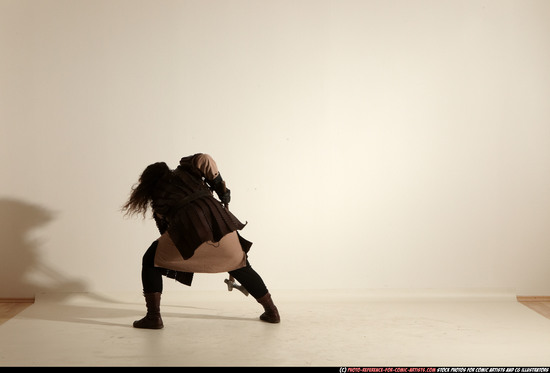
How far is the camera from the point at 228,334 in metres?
3.59

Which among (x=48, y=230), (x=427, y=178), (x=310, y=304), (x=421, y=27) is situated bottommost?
(x=310, y=304)

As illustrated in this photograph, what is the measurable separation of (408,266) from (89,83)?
2254 millimetres

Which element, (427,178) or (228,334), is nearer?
(228,334)

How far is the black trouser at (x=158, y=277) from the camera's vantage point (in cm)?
369

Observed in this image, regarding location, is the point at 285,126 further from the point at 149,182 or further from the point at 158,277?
the point at 158,277

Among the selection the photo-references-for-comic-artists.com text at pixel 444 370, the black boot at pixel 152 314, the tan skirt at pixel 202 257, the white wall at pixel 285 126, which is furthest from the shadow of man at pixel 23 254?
the photo-references-for-comic-artists.com text at pixel 444 370

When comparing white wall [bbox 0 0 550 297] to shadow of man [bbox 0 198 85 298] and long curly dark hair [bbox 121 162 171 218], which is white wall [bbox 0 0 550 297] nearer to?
shadow of man [bbox 0 198 85 298]

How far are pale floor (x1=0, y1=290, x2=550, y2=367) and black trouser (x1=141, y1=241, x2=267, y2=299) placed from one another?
20 centimetres

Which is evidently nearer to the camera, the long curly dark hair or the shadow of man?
the long curly dark hair

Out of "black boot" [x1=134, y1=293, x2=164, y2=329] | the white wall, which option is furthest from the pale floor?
the white wall

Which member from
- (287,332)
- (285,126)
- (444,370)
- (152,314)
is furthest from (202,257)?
(444,370)

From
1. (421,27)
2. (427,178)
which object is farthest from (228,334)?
(421,27)

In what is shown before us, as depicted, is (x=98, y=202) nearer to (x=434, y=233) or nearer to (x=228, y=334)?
(x=228, y=334)

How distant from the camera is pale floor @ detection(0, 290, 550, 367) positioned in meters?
3.15
